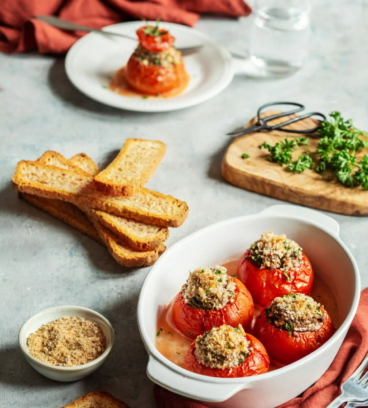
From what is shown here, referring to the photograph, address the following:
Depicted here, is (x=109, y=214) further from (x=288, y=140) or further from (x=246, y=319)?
(x=288, y=140)

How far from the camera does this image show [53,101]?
10.1 feet

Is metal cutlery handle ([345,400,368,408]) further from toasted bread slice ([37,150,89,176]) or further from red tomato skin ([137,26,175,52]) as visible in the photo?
red tomato skin ([137,26,175,52])

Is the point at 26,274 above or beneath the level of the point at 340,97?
beneath

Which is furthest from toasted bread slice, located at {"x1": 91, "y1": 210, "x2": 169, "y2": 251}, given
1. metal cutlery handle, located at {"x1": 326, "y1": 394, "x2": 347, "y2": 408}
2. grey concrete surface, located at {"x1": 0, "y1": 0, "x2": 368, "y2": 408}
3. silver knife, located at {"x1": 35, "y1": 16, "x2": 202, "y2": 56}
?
silver knife, located at {"x1": 35, "y1": 16, "x2": 202, "y2": 56}

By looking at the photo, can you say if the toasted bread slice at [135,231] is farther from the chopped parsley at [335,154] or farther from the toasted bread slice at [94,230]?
the chopped parsley at [335,154]

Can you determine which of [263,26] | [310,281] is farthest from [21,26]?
[310,281]

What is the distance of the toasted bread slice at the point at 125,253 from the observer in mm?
2094

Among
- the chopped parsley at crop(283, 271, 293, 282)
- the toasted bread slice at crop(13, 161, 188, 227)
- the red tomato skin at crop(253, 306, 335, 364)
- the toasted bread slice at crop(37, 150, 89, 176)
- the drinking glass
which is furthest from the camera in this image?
the drinking glass

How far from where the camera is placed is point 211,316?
167cm

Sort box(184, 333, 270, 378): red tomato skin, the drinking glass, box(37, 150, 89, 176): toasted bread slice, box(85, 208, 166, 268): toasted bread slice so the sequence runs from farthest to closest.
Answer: the drinking glass < box(37, 150, 89, 176): toasted bread slice < box(85, 208, 166, 268): toasted bread slice < box(184, 333, 270, 378): red tomato skin

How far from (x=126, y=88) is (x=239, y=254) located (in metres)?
1.47

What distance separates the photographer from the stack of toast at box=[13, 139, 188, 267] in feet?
7.04

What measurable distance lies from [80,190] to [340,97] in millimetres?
1626

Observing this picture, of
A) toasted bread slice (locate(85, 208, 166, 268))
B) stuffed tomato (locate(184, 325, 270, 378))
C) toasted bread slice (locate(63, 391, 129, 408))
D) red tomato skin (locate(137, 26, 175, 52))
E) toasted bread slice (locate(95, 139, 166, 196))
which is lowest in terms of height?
toasted bread slice (locate(63, 391, 129, 408))
